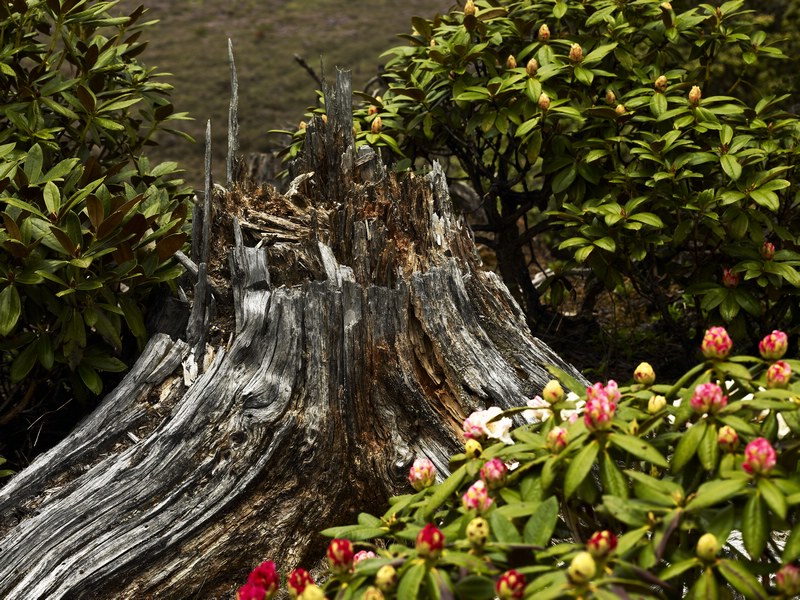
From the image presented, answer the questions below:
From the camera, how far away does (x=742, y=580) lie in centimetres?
162

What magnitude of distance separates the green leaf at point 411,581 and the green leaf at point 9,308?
1939mm

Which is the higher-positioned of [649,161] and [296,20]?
[296,20]

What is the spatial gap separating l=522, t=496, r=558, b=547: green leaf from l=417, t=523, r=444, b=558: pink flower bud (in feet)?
0.65

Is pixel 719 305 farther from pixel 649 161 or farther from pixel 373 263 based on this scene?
pixel 373 263

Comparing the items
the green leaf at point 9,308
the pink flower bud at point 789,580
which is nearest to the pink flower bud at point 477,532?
the pink flower bud at point 789,580

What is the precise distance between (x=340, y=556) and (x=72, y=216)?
6.00ft

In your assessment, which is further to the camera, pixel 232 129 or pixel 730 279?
pixel 730 279

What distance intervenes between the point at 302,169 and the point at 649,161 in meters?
1.59

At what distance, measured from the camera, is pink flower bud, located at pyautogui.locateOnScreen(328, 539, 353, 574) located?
174 cm

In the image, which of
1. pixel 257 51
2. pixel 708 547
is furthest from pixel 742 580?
pixel 257 51

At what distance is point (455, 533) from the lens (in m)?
1.82

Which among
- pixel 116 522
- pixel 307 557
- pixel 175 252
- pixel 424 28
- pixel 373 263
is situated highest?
pixel 424 28

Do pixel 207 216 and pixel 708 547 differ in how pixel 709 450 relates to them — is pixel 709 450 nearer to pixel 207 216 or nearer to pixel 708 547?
pixel 708 547

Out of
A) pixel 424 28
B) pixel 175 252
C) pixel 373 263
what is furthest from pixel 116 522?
pixel 424 28
